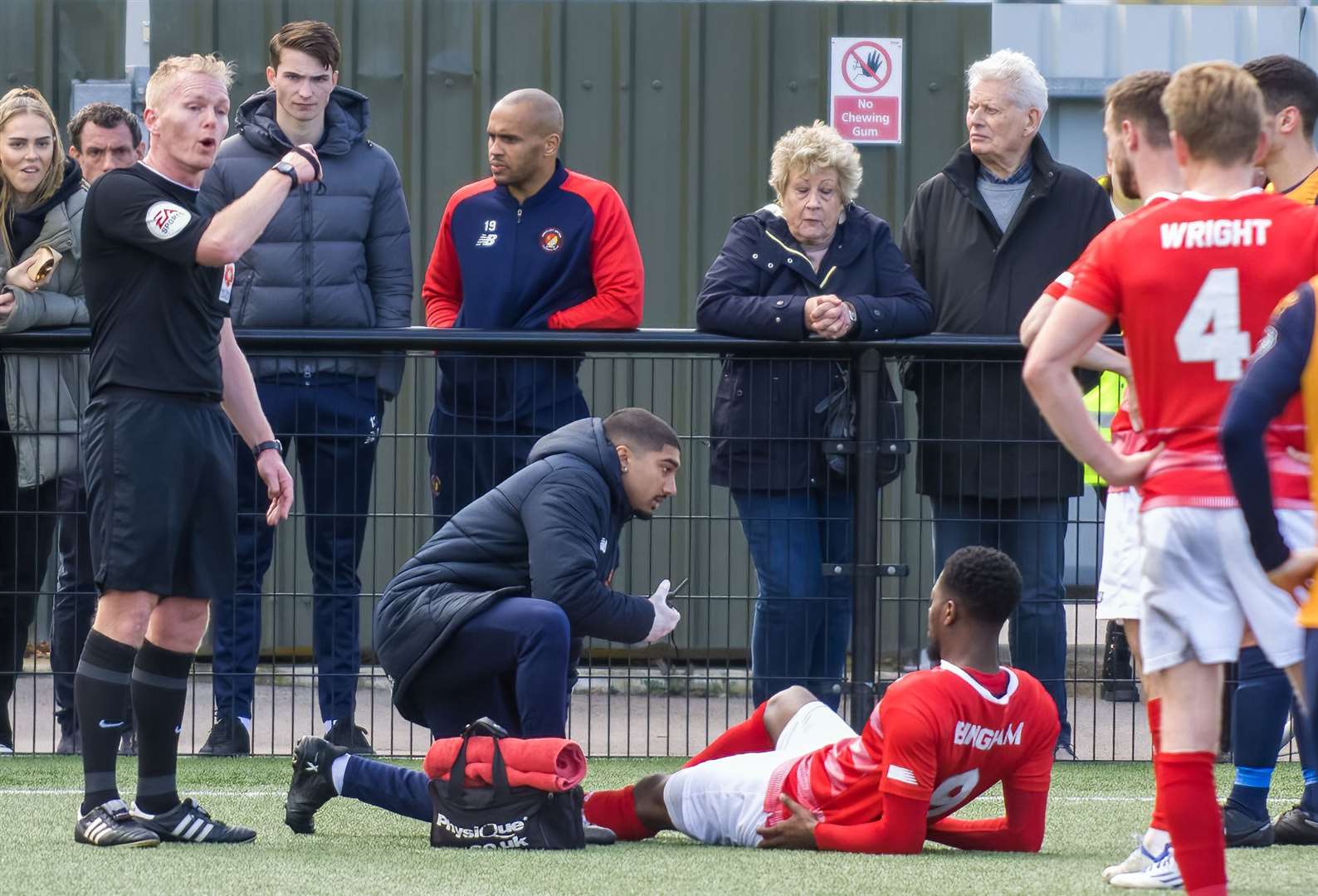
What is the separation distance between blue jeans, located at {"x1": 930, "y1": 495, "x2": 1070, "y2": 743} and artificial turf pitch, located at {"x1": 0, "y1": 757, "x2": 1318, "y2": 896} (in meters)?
0.72

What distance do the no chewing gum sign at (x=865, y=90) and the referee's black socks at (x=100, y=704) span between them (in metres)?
5.03

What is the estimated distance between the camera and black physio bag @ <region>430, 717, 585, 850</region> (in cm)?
457

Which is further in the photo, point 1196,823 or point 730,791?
point 730,791

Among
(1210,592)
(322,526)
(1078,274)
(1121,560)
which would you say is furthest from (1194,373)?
(322,526)

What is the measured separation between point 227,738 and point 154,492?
6.50 ft

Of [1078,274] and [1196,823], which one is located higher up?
[1078,274]

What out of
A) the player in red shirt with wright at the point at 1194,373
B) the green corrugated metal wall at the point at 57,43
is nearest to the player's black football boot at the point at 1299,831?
the player in red shirt with wright at the point at 1194,373

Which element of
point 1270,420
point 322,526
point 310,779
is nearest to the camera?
point 1270,420

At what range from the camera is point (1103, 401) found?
793 cm

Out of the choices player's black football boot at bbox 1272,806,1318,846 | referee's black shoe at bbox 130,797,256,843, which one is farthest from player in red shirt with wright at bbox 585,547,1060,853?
referee's black shoe at bbox 130,797,256,843

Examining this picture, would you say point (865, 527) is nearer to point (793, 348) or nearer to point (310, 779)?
point (793, 348)

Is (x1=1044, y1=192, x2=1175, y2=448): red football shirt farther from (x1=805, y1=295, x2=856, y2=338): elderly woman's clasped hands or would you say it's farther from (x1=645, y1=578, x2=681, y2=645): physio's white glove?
(x1=805, y1=295, x2=856, y2=338): elderly woman's clasped hands

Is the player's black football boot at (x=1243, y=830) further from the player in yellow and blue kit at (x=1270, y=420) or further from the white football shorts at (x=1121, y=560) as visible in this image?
the player in yellow and blue kit at (x=1270, y=420)

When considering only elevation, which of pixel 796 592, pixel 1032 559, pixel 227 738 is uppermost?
pixel 1032 559
